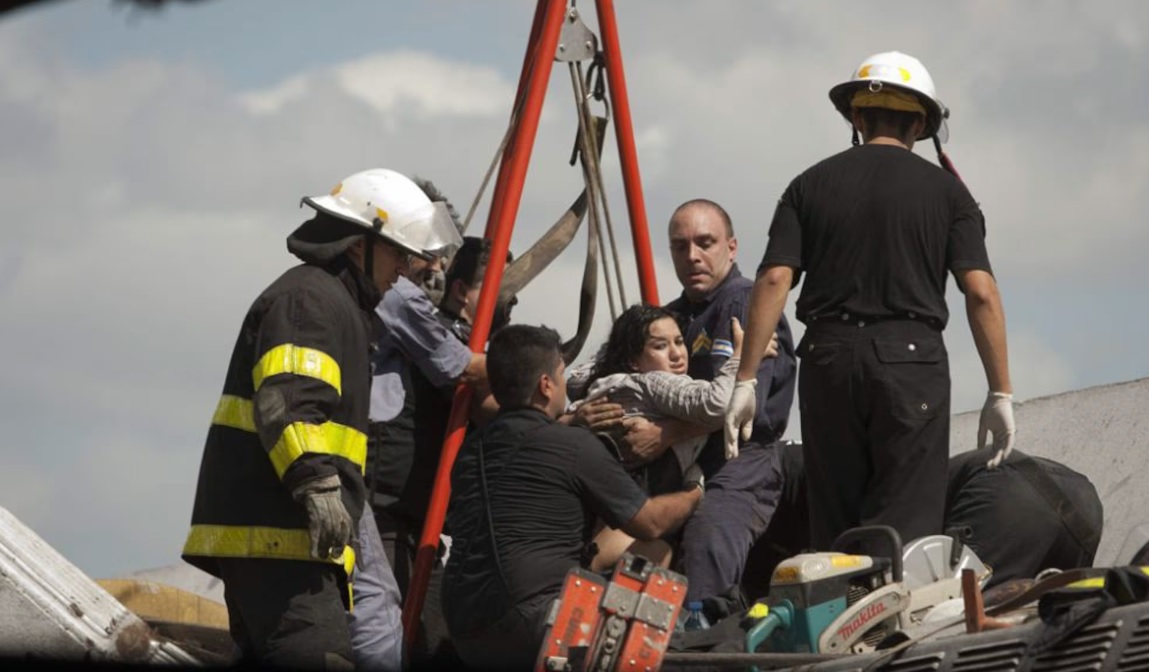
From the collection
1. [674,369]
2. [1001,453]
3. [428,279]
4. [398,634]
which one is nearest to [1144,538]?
[1001,453]

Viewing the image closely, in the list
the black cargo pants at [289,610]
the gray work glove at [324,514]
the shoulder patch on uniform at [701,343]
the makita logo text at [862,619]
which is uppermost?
the shoulder patch on uniform at [701,343]

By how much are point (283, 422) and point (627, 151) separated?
3189mm

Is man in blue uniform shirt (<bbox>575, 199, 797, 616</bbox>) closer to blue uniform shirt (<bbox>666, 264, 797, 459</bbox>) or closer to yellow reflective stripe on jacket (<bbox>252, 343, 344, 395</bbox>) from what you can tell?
blue uniform shirt (<bbox>666, 264, 797, 459</bbox>)

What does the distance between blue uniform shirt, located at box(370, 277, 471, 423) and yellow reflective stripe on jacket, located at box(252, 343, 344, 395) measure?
3.90ft

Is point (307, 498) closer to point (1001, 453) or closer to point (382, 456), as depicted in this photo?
point (382, 456)

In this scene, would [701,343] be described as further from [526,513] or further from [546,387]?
[526,513]

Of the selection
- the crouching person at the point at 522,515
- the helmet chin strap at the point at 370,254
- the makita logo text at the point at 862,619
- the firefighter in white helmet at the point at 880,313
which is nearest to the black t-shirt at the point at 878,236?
the firefighter in white helmet at the point at 880,313

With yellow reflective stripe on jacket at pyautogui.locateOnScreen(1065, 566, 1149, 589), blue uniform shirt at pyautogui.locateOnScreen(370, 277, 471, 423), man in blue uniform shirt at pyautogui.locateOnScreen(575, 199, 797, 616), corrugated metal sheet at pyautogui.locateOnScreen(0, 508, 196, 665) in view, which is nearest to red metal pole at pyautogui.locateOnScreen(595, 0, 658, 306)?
man in blue uniform shirt at pyautogui.locateOnScreen(575, 199, 797, 616)

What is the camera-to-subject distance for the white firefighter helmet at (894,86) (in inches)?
248

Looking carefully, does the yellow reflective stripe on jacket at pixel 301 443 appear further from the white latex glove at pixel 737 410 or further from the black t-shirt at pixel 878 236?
the black t-shirt at pixel 878 236

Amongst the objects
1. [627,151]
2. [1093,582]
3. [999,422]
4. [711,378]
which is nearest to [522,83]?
[627,151]

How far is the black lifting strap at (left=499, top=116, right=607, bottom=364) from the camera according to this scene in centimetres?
826

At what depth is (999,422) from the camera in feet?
20.1

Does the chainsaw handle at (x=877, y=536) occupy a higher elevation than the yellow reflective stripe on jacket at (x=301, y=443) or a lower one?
lower
